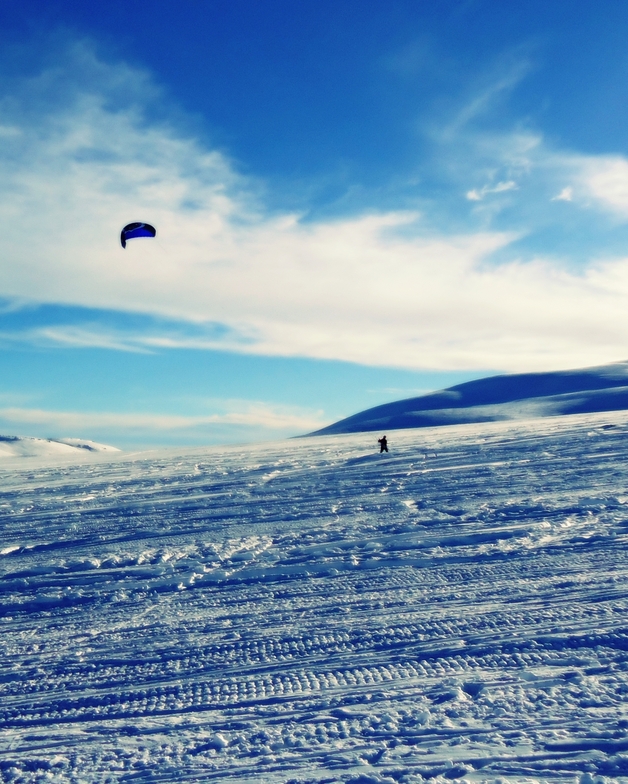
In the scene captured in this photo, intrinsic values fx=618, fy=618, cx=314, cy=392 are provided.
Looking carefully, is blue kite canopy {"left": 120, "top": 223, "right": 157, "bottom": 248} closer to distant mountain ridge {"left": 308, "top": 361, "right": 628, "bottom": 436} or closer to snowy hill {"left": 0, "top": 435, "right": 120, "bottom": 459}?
distant mountain ridge {"left": 308, "top": 361, "right": 628, "bottom": 436}

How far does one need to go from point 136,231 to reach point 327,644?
12.8 m

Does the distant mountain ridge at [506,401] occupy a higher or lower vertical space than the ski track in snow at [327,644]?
higher

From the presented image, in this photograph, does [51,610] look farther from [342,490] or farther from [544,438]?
[544,438]

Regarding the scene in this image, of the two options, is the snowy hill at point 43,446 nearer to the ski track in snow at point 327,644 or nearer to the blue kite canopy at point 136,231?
the blue kite canopy at point 136,231

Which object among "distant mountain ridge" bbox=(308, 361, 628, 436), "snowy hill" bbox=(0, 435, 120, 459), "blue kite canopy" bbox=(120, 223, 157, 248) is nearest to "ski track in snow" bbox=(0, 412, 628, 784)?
"blue kite canopy" bbox=(120, 223, 157, 248)

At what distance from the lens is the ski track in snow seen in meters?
3.33

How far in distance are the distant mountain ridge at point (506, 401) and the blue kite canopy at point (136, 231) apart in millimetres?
31127

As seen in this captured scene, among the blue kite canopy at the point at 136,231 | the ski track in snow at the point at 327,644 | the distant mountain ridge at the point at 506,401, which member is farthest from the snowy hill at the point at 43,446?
the ski track in snow at the point at 327,644

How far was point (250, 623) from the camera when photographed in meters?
5.29

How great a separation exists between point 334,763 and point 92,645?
2.70 meters

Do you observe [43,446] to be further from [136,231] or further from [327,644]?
[327,644]

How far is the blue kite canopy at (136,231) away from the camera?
14852 mm

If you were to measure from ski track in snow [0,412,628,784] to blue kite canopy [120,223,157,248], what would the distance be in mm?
7482

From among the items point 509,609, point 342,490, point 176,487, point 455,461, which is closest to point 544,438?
point 455,461
